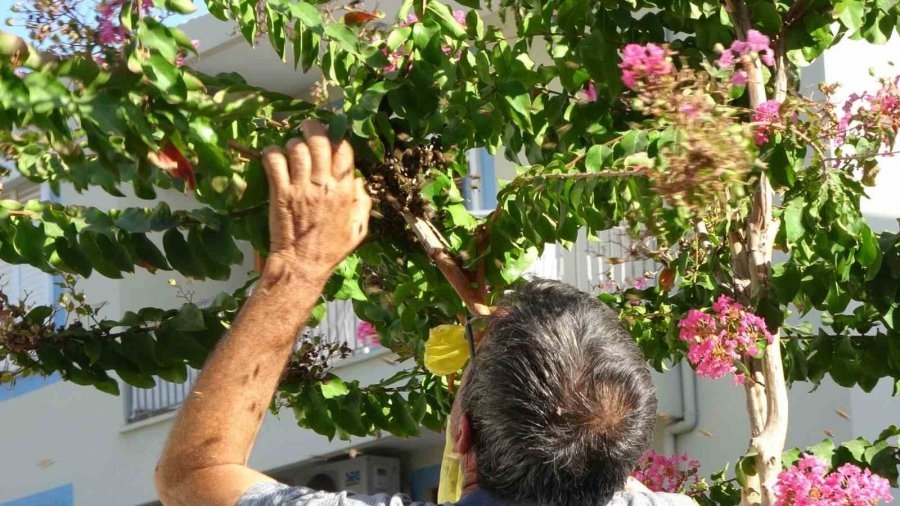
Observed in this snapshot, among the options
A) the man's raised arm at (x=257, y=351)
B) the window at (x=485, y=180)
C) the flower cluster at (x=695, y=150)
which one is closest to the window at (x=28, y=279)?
the window at (x=485, y=180)

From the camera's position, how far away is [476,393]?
2.31 m

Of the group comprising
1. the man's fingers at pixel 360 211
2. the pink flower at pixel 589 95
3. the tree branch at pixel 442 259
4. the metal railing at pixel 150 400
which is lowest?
the metal railing at pixel 150 400

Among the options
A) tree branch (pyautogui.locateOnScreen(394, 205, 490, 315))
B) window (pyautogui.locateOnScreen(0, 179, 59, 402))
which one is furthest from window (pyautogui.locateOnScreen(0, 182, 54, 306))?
tree branch (pyautogui.locateOnScreen(394, 205, 490, 315))

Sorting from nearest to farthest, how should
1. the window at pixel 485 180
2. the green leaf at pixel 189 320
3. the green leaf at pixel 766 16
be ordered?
the green leaf at pixel 189 320
the green leaf at pixel 766 16
the window at pixel 485 180

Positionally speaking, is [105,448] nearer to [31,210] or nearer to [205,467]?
[31,210]

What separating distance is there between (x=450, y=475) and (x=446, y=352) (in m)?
0.39

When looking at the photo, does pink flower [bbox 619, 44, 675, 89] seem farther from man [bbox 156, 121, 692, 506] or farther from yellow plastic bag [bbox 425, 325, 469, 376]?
man [bbox 156, 121, 692, 506]

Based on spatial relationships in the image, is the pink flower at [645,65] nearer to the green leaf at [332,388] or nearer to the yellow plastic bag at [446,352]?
the yellow plastic bag at [446,352]

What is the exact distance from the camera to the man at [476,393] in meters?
2.21

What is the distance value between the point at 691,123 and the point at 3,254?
6.74 ft

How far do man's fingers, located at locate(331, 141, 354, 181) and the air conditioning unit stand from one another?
368 inches

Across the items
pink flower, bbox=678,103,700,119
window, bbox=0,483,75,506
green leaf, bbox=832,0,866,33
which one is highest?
green leaf, bbox=832,0,866,33

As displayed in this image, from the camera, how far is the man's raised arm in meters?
2.21

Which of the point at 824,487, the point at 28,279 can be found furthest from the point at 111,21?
the point at 28,279
